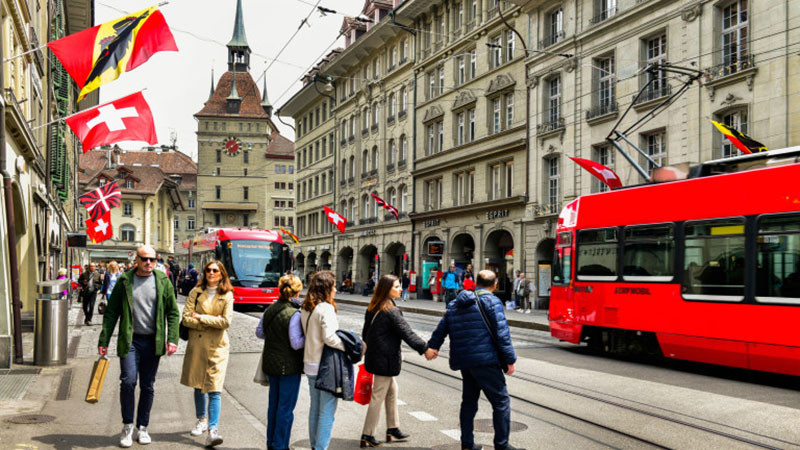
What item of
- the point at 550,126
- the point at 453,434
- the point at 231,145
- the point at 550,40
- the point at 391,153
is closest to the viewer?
the point at 453,434

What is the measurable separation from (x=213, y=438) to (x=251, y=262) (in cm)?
2231

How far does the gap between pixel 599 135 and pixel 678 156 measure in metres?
4.08

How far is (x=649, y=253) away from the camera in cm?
A: 1309

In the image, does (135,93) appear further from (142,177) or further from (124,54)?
(142,177)

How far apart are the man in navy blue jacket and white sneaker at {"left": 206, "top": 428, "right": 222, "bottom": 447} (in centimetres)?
205

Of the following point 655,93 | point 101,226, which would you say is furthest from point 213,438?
point 655,93

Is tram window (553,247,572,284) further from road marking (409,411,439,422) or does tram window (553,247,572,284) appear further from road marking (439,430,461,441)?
road marking (439,430,461,441)

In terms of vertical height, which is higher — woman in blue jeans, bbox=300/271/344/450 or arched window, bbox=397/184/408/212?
arched window, bbox=397/184/408/212

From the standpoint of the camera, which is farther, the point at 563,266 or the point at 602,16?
the point at 602,16

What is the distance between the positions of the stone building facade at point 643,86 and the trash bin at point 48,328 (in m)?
15.9

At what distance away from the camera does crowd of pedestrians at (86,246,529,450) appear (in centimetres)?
630

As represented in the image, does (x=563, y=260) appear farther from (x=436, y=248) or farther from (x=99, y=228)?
(x=436, y=248)

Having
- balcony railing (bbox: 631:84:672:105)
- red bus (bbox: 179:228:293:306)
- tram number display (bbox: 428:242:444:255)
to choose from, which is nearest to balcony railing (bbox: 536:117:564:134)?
balcony railing (bbox: 631:84:672:105)

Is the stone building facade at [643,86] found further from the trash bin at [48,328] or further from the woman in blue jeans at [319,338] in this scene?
the woman in blue jeans at [319,338]
